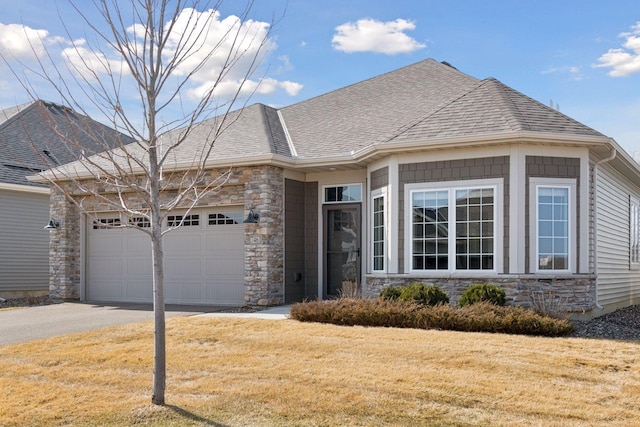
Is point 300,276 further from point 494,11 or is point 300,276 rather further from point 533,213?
point 494,11

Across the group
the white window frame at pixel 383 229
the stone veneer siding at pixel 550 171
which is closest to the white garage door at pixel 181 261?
the white window frame at pixel 383 229

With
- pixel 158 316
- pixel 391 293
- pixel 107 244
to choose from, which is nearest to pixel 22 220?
pixel 107 244

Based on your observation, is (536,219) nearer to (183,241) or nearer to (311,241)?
(311,241)

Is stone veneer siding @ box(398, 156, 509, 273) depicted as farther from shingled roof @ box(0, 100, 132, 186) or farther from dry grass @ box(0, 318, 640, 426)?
shingled roof @ box(0, 100, 132, 186)

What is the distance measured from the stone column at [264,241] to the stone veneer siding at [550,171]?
17.8 ft

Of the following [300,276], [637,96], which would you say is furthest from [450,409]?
[637,96]

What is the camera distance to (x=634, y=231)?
57.6ft

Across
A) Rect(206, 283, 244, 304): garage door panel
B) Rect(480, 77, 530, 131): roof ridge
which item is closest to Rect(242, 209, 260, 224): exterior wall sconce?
Rect(206, 283, 244, 304): garage door panel

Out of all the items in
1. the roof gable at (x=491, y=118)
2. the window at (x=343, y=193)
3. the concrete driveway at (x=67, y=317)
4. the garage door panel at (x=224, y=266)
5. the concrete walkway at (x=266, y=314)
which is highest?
the roof gable at (x=491, y=118)

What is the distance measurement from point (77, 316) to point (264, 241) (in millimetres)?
4094

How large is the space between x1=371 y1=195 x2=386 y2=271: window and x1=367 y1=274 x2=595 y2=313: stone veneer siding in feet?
4.91

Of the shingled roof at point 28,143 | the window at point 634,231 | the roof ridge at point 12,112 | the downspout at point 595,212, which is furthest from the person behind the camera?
the roof ridge at point 12,112

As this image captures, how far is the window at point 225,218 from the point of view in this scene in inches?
592

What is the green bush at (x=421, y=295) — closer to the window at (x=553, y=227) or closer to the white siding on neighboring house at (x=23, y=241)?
the window at (x=553, y=227)
